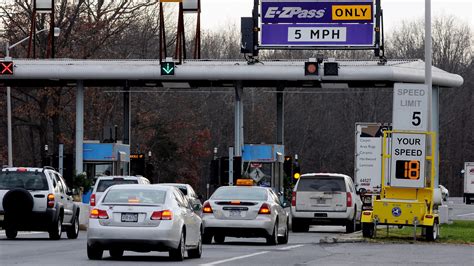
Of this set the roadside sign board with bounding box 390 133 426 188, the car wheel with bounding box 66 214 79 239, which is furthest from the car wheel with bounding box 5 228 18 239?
the roadside sign board with bounding box 390 133 426 188

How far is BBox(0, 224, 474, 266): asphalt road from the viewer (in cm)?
2283

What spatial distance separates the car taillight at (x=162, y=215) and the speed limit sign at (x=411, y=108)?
10.9m

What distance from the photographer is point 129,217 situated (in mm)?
22266

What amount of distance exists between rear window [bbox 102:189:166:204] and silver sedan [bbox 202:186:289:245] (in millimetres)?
7232

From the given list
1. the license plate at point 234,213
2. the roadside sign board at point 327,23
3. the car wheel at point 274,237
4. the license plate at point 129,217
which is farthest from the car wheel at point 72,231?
the roadside sign board at point 327,23

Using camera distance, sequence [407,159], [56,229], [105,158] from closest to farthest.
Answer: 1. [407,159]
2. [56,229]
3. [105,158]

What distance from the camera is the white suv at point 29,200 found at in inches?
1203

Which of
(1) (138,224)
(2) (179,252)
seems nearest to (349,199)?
(2) (179,252)

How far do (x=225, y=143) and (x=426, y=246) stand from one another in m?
72.9

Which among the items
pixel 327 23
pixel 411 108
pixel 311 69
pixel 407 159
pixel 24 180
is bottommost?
pixel 24 180

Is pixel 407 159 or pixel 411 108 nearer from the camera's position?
pixel 407 159

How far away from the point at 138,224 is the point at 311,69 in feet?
81.9

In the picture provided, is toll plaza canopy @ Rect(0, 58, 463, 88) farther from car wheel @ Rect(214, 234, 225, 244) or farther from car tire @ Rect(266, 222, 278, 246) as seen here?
car tire @ Rect(266, 222, 278, 246)

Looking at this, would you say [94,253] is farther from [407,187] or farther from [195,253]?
[407,187]
